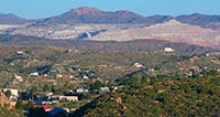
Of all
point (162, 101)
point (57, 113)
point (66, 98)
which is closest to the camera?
point (162, 101)

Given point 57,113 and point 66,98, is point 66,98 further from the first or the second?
point 57,113

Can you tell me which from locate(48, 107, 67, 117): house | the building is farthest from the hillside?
the building

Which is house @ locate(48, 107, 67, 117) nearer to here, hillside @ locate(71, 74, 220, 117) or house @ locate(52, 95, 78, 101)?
hillside @ locate(71, 74, 220, 117)

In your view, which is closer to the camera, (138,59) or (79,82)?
(79,82)

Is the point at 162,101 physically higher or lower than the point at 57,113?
higher

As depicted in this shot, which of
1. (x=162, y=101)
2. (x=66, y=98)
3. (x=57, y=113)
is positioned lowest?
(x=66, y=98)

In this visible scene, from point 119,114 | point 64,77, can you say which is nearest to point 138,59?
point 64,77

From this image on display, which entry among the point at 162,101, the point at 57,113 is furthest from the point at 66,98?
the point at 162,101

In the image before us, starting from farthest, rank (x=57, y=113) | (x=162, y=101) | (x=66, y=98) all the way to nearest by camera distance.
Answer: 1. (x=66, y=98)
2. (x=57, y=113)
3. (x=162, y=101)

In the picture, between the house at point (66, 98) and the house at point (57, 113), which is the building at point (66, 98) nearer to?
the house at point (66, 98)

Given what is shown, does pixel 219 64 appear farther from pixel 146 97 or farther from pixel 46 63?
pixel 146 97
